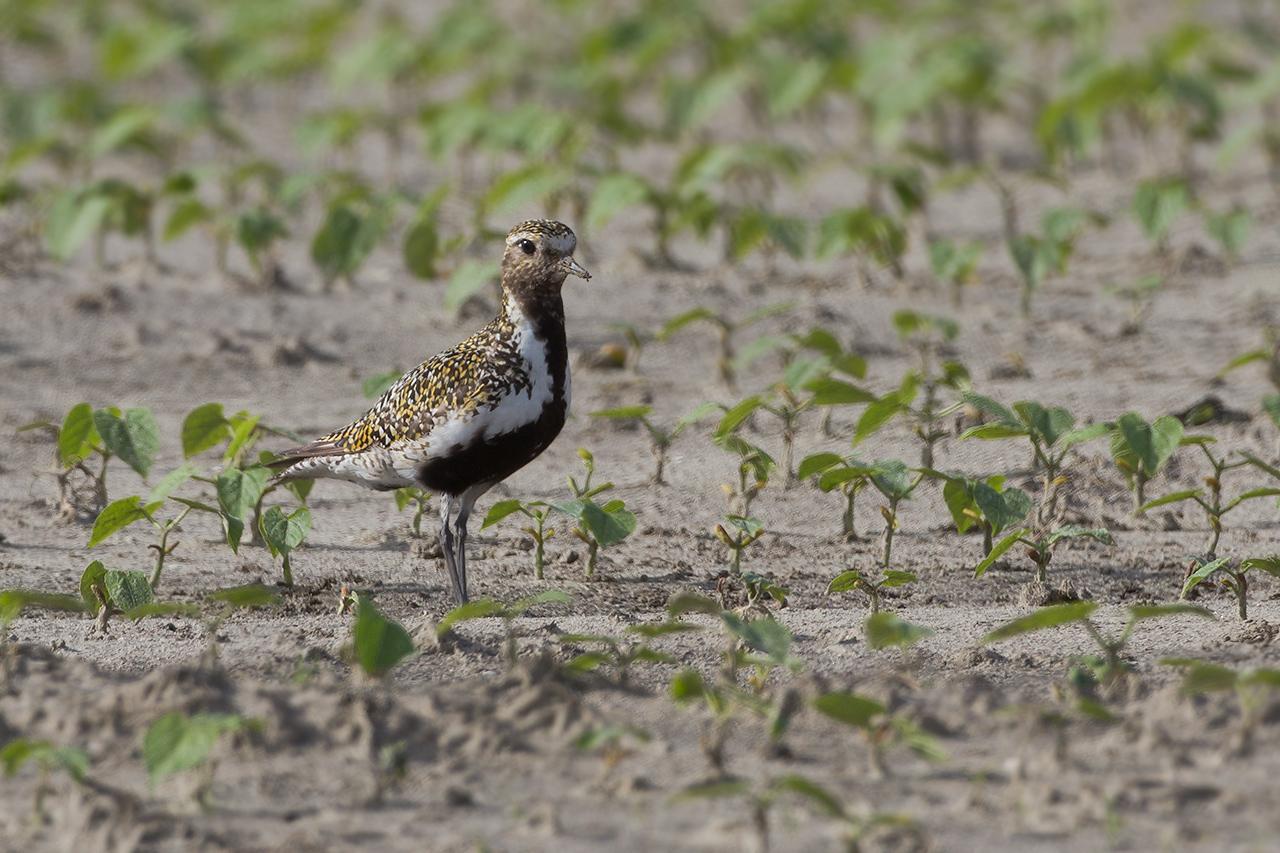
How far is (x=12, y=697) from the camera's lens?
5.65 meters

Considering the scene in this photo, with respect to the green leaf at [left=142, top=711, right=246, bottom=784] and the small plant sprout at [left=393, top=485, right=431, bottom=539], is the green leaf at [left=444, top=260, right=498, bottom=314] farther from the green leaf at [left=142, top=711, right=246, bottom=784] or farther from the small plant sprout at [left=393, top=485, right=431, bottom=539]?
the green leaf at [left=142, top=711, right=246, bottom=784]

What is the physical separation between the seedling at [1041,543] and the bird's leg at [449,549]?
1.75m

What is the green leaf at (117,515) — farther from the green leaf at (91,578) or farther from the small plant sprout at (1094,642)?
the small plant sprout at (1094,642)

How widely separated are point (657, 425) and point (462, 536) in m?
2.31

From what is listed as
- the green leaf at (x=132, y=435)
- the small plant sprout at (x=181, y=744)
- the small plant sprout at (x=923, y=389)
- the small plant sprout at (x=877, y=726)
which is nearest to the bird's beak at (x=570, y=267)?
the small plant sprout at (x=923, y=389)

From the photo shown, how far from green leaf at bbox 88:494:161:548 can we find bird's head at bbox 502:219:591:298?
4.78 feet

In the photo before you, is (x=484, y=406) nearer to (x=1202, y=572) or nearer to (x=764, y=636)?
(x=764, y=636)

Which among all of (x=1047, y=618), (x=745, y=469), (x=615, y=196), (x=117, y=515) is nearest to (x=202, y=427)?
(x=117, y=515)

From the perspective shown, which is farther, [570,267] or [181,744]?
[570,267]

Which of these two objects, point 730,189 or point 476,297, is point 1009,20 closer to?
point 730,189

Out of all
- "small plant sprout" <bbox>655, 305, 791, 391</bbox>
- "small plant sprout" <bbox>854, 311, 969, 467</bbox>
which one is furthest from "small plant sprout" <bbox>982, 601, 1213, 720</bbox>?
"small plant sprout" <bbox>655, 305, 791, 391</bbox>

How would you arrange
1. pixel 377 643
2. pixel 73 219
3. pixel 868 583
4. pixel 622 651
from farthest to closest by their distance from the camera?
pixel 73 219 < pixel 868 583 < pixel 622 651 < pixel 377 643

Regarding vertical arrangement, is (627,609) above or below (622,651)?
above

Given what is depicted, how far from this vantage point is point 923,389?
9.62 m
